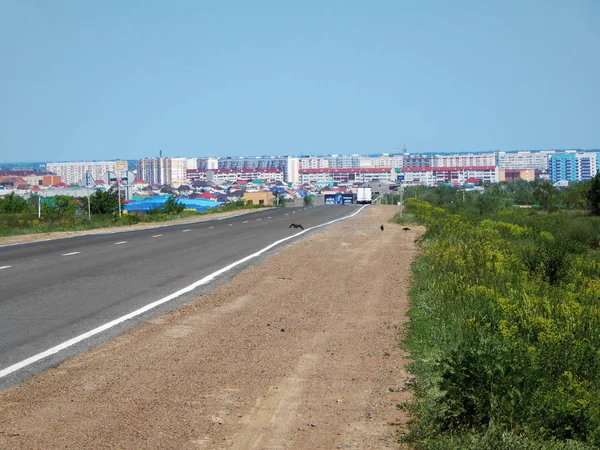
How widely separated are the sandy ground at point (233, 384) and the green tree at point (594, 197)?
63.0 metres

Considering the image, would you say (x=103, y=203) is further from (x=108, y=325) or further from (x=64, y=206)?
(x=108, y=325)

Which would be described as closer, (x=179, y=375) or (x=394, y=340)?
(x=179, y=375)

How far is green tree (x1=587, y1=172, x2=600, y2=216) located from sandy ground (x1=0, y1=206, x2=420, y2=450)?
6298 cm

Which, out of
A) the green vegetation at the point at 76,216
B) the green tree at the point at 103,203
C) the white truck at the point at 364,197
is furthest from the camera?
the white truck at the point at 364,197

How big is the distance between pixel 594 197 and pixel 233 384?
71.0 m

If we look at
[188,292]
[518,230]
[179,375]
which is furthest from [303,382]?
[518,230]

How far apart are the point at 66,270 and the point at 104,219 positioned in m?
33.5

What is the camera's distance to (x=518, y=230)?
36062 millimetres

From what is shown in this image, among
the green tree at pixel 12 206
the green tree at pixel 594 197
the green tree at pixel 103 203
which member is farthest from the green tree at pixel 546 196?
the green tree at pixel 12 206

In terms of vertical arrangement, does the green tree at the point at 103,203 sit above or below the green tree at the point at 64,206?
above

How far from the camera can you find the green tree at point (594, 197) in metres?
74.2

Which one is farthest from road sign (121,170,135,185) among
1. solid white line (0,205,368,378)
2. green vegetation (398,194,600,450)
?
green vegetation (398,194,600,450)

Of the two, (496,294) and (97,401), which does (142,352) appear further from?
(496,294)

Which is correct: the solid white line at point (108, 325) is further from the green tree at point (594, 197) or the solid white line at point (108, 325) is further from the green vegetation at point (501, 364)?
the green tree at point (594, 197)
